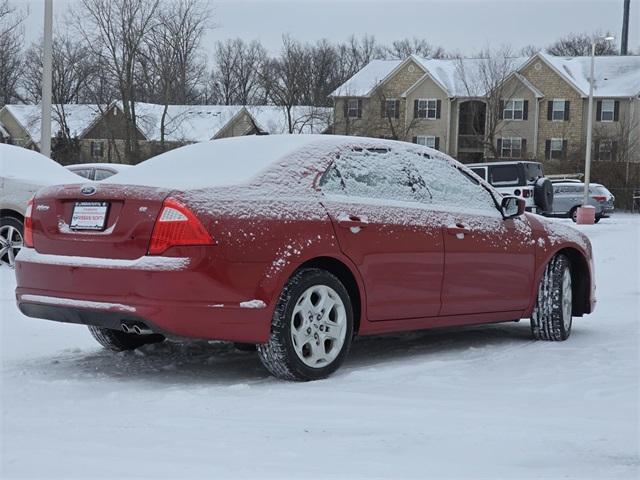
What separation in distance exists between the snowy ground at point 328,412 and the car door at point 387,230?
426mm

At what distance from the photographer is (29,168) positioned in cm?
1133

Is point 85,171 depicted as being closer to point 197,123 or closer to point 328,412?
point 328,412

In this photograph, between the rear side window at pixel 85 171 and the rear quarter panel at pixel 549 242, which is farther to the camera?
the rear side window at pixel 85 171

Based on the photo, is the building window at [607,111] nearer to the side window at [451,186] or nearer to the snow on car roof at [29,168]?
the snow on car roof at [29,168]

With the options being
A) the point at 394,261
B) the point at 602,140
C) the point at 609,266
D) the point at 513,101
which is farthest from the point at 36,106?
the point at 394,261

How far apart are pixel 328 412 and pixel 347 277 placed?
1.25m

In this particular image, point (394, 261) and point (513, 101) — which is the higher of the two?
point (513, 101)

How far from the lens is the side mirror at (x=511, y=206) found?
7.03 metres

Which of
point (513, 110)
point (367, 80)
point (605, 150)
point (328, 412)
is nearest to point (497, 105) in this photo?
point (513, 110)

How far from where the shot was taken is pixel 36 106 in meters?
75.4

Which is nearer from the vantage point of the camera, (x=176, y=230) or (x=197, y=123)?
(x=176, y=230)

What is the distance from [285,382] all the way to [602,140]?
53830mm

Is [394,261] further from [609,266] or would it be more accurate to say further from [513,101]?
[513,101]

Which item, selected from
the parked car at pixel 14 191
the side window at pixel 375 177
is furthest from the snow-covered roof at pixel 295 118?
the side window at pixel 375 177
